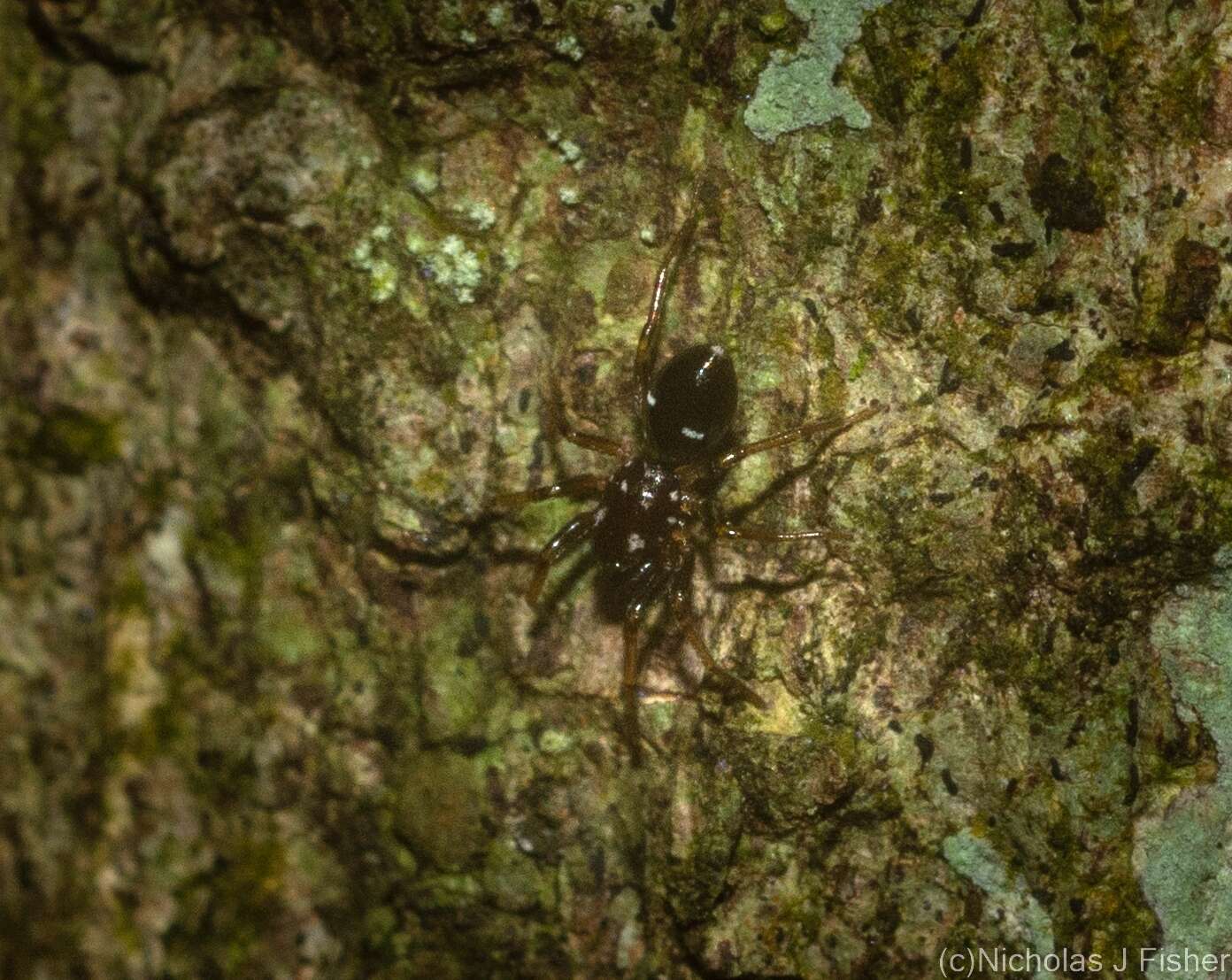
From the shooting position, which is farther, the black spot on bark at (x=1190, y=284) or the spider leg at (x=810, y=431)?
the spider leg at (x=810, y=431)

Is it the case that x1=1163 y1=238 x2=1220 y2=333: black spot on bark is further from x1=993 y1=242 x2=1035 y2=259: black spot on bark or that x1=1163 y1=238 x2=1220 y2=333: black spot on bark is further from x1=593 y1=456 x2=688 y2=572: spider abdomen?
x1=593 y1=456 x2=688 y2=572: spider abdomen

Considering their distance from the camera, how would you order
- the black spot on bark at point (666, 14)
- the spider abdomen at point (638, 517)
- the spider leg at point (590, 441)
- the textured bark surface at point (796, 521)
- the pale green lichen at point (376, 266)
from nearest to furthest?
the textured bark surface at point (796, 521), the pale green lichen at point (376, 266), the black spot on bark at point (666, 14), the spider leg at point (590, 441), the spider abdomen at point (638, 517)

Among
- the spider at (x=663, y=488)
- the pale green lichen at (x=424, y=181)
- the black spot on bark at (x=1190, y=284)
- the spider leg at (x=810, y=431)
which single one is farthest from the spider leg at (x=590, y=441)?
the black spot on bark at (x=1190, y=284)

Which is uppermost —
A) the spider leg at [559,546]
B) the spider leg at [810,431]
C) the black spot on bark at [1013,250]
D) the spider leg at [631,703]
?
the black spot on bark at [1013,250]

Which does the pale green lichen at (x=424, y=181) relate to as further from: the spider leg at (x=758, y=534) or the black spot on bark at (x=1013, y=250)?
the black spot on bark at (x=1013, y=250)

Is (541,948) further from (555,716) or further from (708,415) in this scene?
(708,415)

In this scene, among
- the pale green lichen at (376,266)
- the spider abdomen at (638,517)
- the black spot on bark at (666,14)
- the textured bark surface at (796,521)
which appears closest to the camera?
the textured bark surface at (796,521)

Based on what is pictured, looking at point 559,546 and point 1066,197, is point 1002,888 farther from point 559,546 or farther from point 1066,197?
point 1066,197

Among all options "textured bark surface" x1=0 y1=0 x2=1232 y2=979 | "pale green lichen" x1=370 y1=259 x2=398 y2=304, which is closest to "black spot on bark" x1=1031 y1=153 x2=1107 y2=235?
"textured bark surface" x1=0 y1=0 x2=1232 y2=979
